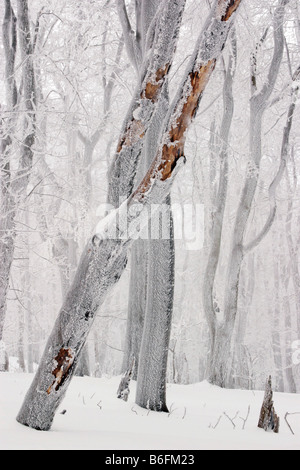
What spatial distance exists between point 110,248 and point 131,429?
1764 mm

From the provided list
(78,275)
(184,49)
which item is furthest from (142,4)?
(184,49)

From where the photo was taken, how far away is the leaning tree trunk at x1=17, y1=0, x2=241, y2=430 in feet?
10.4

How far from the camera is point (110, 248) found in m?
3.17

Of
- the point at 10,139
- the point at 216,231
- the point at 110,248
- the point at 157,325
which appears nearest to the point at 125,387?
the point at 157,325

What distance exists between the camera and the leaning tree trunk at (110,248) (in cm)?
318

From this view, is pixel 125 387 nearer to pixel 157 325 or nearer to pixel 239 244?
pixel 157 325

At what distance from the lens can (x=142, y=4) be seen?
5.55 m

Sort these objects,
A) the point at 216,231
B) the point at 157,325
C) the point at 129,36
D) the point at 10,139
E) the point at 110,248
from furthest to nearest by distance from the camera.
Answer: the point at 216,231 → the point at 10,139 → the point at 129,36 → the point at 157,325 → the point at 110,248

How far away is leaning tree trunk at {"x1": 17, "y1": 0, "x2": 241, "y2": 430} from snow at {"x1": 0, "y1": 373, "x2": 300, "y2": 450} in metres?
0.35

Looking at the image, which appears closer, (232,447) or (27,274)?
(232,447)

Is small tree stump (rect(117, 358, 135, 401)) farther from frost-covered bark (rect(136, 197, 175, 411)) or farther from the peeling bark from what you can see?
the peeling bark
